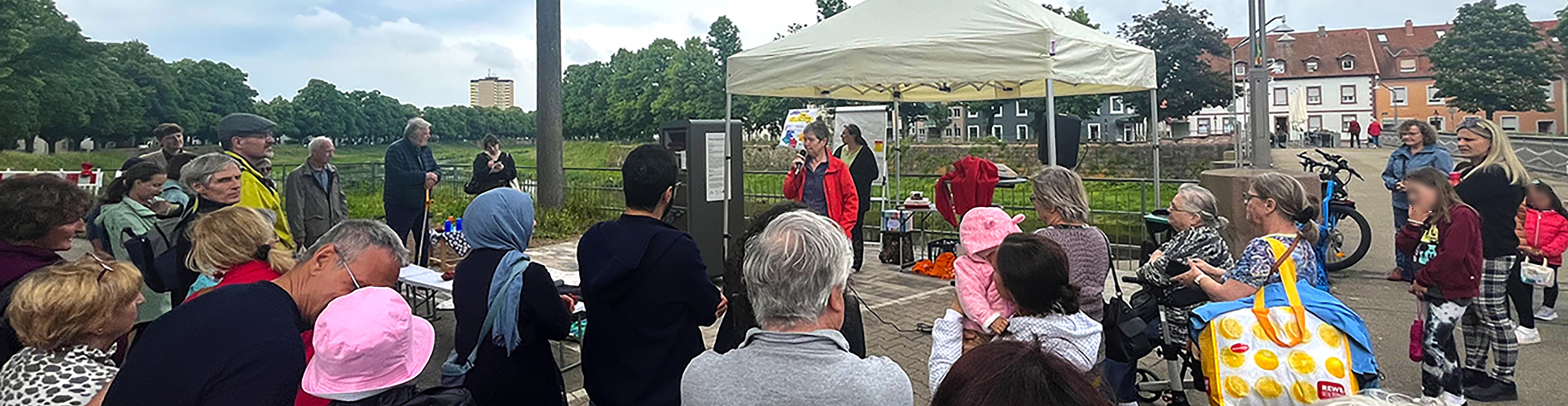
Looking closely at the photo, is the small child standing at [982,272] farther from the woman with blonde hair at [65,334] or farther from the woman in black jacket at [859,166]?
the woman in black jacket at [859,166]

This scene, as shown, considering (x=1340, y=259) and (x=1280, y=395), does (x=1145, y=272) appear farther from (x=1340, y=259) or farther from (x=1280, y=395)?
(x=1340, y=259)

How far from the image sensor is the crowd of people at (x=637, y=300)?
1.61m

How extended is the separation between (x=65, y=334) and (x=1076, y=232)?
10.0 feet

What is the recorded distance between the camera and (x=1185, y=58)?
4062 centimetres

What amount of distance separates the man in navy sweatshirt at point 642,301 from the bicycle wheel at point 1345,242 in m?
6.05

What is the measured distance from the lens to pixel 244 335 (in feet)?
5.42

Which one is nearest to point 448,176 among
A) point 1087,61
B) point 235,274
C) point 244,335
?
point 1087,61

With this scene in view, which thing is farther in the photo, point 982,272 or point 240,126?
point 240,126

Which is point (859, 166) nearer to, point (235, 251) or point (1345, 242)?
point (1345, 242)

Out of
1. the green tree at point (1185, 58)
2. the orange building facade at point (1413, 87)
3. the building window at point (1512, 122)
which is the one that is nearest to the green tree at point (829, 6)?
the green tree at point (1185, 58)

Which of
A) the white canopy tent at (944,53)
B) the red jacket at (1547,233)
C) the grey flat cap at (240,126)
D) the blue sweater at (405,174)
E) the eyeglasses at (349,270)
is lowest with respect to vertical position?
the red jacket at (1547,233)

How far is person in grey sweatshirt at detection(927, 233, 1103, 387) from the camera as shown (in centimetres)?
228

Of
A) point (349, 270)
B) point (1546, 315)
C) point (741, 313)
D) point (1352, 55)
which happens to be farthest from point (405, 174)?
point (1352, 55)

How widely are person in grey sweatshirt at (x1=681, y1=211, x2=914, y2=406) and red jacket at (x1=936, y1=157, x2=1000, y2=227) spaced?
515 centimetres
